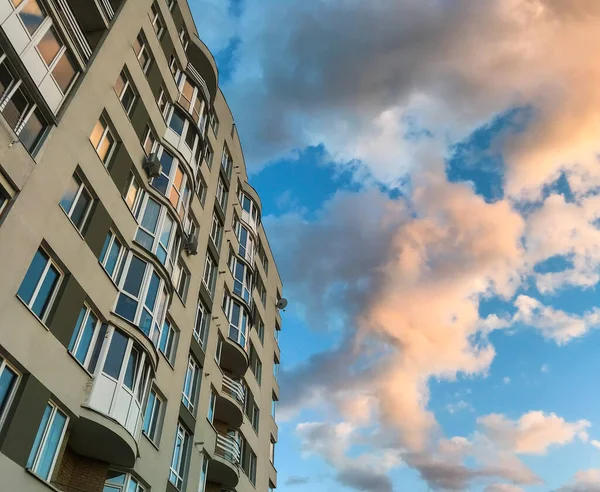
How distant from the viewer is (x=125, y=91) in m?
19.8

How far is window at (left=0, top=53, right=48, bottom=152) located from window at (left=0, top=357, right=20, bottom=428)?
558 cm

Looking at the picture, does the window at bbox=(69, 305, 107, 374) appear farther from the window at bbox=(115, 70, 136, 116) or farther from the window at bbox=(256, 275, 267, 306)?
the window at bbox=(256, 275, 267, 306)

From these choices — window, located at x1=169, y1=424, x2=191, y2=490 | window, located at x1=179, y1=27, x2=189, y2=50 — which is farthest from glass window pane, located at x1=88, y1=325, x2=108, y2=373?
window, located at x1=179, y1=27, x2=189, y2=50

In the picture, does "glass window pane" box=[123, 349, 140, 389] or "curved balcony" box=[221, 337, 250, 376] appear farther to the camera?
"curved balcony" box=[221, 337, 250, 376]

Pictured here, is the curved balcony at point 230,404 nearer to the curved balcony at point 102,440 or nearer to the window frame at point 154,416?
the window frame at point 154,416

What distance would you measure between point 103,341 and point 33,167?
5.46m

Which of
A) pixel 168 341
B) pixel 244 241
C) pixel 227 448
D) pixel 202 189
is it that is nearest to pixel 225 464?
pixel 227 448

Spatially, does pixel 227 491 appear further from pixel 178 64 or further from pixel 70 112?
pixel 178 64

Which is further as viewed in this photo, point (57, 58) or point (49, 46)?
point (57, 58)

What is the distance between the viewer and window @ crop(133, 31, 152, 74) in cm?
2112

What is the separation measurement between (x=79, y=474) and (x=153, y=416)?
4366 mm

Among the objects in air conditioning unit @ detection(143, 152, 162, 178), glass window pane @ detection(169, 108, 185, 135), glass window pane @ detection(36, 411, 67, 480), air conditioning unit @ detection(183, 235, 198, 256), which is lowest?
glass window pane @ detection(36, 411, 67, 480)

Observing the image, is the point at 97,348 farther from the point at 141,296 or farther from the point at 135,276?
the point at 135,276

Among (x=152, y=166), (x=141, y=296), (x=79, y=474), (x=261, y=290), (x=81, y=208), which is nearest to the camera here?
(x=79, y=474)
